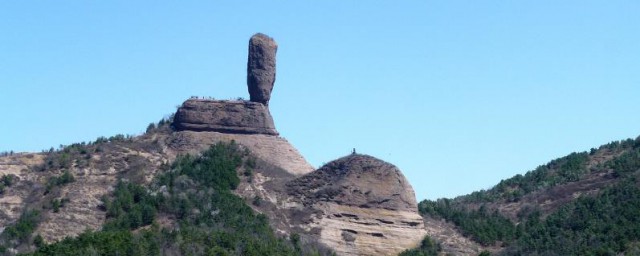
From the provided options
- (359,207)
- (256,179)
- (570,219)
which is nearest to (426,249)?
(359,207)

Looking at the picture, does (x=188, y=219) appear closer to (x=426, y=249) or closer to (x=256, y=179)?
(x=256, y=179)

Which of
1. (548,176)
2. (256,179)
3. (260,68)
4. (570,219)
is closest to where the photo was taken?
(256,179)

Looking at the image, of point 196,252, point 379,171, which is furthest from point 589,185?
point 196,252

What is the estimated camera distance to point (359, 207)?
244 feet

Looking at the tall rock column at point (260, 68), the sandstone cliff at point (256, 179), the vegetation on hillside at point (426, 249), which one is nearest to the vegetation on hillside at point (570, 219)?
the vegetation on hillside at point (426, 249)

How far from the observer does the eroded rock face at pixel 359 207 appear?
2864 inches

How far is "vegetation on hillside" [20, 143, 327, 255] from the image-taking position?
62044 millimetres

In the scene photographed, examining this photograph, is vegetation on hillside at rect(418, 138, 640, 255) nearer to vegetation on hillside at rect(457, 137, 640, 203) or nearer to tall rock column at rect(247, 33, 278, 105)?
vegetation on hillside at rect(457, 137, 640, 203)

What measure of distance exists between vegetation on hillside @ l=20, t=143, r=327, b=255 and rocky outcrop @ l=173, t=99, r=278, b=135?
2226 mm

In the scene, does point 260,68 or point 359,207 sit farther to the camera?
point 260,68

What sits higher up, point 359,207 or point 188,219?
point 359,207

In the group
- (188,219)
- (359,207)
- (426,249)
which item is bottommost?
(426,249)

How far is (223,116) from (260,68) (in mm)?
3469

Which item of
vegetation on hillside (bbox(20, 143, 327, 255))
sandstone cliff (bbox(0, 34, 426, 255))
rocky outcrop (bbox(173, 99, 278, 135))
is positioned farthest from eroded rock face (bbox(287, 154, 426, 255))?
rocky outcrop (bbox(173, 99, 278, 135))
